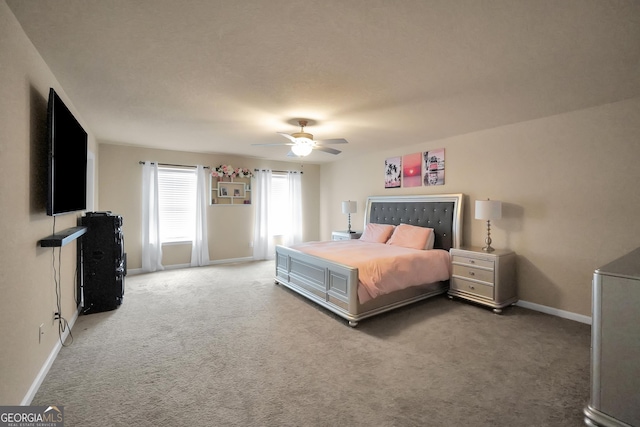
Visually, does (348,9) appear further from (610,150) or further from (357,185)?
(357,185)

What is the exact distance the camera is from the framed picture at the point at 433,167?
180 inches

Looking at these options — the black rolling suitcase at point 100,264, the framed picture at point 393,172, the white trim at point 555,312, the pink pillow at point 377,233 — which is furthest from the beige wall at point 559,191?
the black rolling suitcase at point 100,264

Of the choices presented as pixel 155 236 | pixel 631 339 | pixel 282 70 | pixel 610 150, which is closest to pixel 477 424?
pixel 631 339

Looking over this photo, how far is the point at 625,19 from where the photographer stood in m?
1.64

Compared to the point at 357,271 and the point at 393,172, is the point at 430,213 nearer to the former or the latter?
the point at 393,172

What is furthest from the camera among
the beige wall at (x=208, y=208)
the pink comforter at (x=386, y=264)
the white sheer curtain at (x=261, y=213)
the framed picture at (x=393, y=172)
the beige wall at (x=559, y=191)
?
the white sheer curtain at (x=261, y=213)

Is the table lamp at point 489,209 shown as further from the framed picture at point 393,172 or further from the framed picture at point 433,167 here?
the framed picture at point 393,172

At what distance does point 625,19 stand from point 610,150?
194cm

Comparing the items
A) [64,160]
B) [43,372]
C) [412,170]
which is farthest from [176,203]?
[412,170]

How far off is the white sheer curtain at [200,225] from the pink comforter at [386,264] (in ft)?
8.58

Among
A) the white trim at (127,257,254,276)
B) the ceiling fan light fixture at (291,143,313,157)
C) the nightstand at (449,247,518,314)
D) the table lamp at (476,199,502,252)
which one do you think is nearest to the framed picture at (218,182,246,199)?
the white trim at (127,257,254,276)

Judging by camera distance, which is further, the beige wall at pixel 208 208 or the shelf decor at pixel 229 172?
the shelf decor at pixel 229 172

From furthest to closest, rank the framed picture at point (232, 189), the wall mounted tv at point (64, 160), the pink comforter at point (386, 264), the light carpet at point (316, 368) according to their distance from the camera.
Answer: the framed picture at point (232, 189) → the pink comforter at point (386, 264) → the wall mounted tv at point (64, 160) → the light carpet at point (316, 368)

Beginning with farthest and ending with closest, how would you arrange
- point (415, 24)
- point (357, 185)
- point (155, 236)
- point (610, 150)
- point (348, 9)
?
point (357, 185) < point (155, 236) < point (610, 150) < point (415, 24) < point (348, 9)
